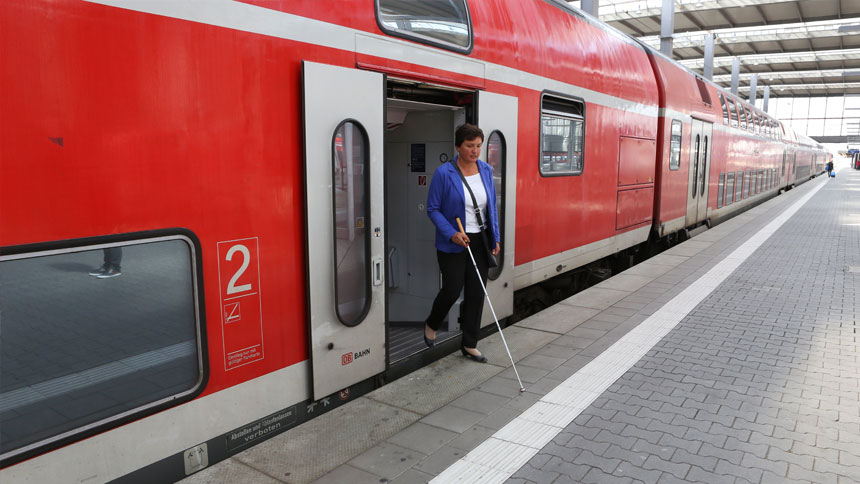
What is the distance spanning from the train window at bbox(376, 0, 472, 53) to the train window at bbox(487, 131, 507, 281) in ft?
2.79

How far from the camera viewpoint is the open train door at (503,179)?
4.71 meters

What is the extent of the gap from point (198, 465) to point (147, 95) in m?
1.71

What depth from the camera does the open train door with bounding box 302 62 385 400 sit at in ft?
10.2

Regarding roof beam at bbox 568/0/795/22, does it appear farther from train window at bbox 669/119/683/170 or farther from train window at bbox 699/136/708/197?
train window at bbox 669/119/683/170

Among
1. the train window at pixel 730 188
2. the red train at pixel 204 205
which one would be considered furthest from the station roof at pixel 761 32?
the red train at pixel 204 205

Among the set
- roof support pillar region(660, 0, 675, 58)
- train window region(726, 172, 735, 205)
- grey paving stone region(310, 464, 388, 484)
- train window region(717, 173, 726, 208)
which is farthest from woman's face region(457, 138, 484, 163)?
roof support pillar region(660, 0, 675, 58)

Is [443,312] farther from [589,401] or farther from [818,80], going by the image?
[818,80]

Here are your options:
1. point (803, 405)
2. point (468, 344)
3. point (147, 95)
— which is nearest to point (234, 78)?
point (147, 95)

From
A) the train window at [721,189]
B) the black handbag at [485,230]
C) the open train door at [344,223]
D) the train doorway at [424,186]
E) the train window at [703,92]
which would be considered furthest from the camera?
the train window at [721,189]

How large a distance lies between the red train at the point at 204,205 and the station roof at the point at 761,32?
68.3 feet

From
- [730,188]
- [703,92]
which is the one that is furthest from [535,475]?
[730,188]

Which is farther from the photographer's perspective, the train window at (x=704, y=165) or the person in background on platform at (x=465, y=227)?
the train window at (x=704, y=165)

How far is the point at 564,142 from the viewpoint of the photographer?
19.6 ft

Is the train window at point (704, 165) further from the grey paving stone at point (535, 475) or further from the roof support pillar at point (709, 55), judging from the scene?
the roof support pillar at point (709, 55)
